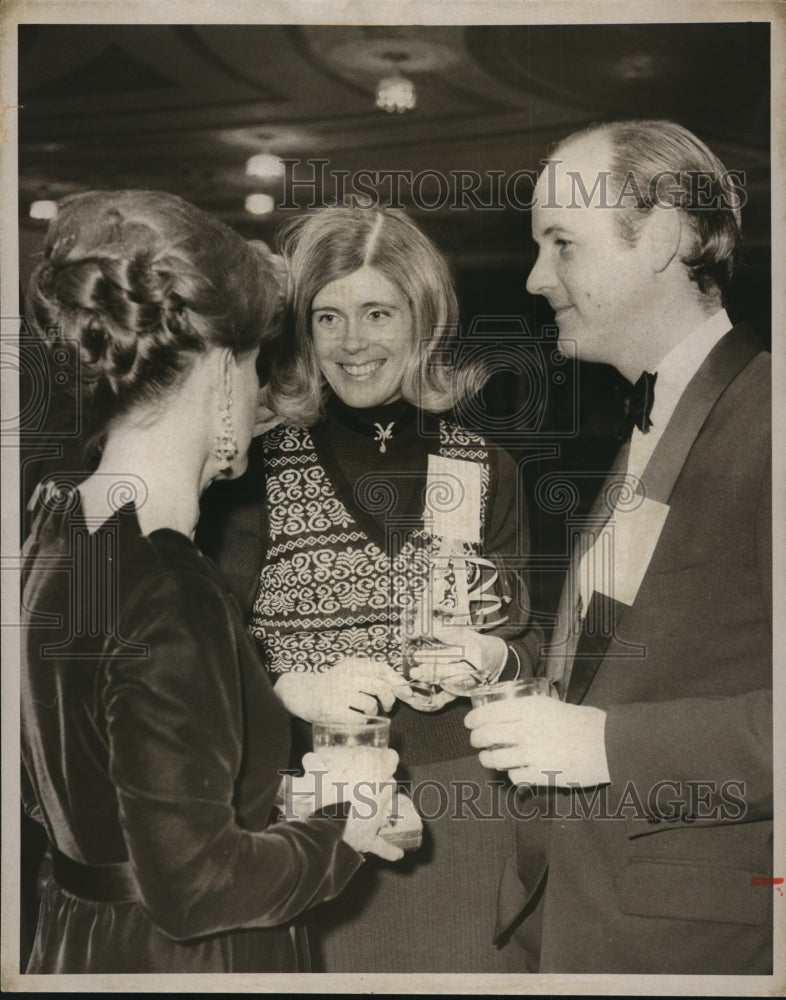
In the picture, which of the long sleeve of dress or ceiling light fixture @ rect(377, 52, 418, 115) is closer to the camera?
the long sleeve of dress

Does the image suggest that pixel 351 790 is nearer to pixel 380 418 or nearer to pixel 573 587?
pixel 573 587

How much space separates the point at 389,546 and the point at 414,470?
0.60ft

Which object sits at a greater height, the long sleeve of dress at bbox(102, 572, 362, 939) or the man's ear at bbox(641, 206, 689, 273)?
the man's ear at bbox(641, 206, 689, 273)

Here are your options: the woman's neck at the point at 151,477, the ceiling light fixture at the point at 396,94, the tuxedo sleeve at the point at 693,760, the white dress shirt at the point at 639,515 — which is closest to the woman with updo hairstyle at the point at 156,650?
the woman's neck at the point at 151,477

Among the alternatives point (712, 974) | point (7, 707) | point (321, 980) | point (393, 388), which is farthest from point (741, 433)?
point (7, 707)

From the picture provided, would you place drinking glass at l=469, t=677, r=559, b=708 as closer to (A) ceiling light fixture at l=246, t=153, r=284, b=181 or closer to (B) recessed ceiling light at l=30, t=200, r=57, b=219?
(A) ceiling light fixture at l=246, t=153, r=284, b=181

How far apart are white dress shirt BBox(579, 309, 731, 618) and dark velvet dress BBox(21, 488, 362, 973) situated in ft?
2.59

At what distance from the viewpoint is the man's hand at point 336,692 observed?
89.7 inches

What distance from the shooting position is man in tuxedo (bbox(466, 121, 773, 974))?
89.1 inches

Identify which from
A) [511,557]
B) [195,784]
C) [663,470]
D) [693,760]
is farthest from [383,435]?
[693,760]

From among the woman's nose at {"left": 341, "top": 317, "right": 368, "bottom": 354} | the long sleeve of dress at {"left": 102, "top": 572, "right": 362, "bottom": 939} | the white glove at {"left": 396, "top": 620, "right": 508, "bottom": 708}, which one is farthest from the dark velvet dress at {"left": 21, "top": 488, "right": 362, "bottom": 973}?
the woman's nose at {"left": 341, "top": 317, "right": 368, "bottom": 354}

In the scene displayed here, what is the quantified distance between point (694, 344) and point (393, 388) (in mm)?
689

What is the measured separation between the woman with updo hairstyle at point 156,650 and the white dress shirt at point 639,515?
76cm

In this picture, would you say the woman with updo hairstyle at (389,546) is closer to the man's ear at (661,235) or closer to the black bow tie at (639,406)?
the black bow tie at (639,406)
